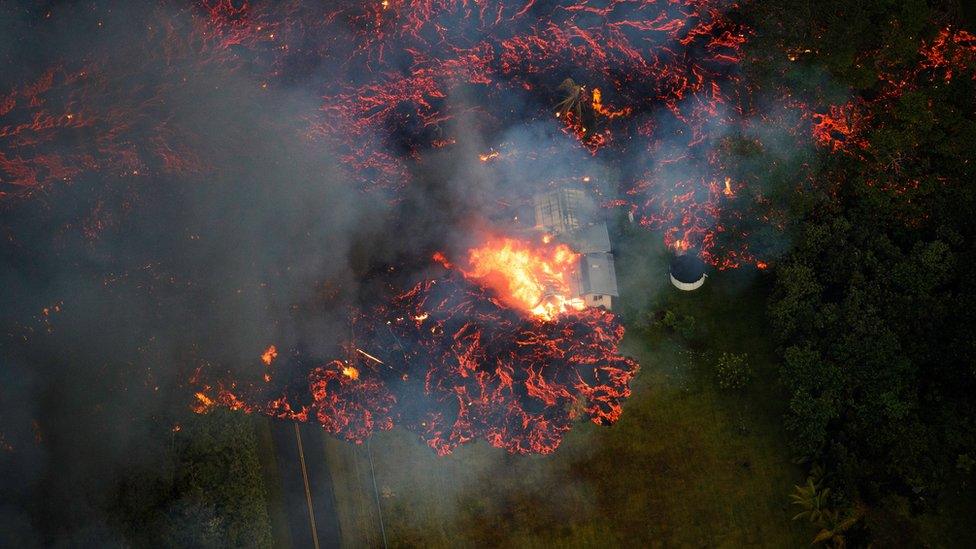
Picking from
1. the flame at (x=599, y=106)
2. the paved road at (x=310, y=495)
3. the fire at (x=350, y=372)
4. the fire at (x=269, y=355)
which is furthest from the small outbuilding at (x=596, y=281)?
the fire at (x=269, y=355)

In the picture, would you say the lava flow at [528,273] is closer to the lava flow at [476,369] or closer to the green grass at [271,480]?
the lava flow at [476,369]

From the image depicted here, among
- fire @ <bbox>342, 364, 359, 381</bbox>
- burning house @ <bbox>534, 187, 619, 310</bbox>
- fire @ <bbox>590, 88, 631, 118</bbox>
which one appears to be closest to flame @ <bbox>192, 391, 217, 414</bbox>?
fire @ <bbox>342, 364, 359, 381</bbox>

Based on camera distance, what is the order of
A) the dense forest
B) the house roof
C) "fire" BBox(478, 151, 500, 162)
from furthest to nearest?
"fire" BBox(478, 151, 500, 162) → the house roof → the dense forest

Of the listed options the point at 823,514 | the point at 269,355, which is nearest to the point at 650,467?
the point at 823,514

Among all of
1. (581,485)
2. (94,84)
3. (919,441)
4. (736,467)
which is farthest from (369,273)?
(919,441)

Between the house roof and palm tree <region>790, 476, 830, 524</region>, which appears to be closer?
palm tree <region>790, 476, 830, 524</region>

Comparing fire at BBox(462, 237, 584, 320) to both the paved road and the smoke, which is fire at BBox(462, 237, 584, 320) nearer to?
Result: the smoke

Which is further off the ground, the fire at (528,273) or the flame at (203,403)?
the fire at (528,273)
